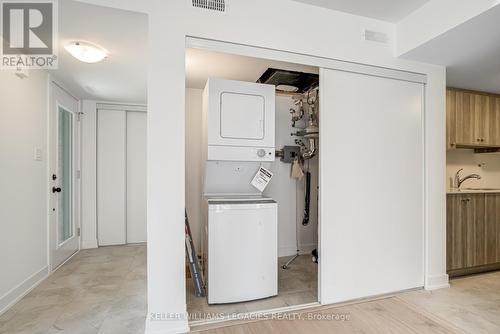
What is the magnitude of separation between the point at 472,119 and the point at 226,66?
3.27 metres

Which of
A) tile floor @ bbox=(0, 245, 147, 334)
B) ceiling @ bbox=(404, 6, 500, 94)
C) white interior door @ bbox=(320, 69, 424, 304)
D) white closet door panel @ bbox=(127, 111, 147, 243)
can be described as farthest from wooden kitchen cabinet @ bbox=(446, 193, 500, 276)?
white closet door panel @ bbox=(127, 111, 147, 243)

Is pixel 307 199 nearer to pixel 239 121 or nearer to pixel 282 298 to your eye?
pixel 282 298

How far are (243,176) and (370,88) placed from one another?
A: 151 centimetres

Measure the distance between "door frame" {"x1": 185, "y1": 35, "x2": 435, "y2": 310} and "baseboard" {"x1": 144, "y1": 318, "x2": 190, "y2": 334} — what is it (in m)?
1.18

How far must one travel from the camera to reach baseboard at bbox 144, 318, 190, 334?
173 cm

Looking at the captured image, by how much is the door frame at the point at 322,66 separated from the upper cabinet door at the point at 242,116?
41 cm

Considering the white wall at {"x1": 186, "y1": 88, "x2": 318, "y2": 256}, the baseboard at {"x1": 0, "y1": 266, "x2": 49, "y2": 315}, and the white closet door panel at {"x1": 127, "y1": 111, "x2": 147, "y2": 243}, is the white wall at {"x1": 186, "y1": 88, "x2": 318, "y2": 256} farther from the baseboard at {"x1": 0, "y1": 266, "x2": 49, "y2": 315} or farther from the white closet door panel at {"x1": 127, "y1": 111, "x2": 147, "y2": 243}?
the baseboard at {"x1": 0, "y1": 266, "x2": 49, "y2": 315}

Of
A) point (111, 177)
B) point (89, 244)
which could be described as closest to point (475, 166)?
point (111, 177)

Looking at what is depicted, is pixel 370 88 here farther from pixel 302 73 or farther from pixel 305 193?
pixel 305 193

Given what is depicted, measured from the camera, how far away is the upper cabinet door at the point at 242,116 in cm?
226

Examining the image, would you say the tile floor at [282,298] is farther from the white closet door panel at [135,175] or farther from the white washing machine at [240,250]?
the white closet door panel at [135,175]

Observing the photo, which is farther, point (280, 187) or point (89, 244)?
point (89, 244)

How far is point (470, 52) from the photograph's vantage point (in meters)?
2.28

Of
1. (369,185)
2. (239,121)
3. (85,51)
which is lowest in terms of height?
(369,185)
